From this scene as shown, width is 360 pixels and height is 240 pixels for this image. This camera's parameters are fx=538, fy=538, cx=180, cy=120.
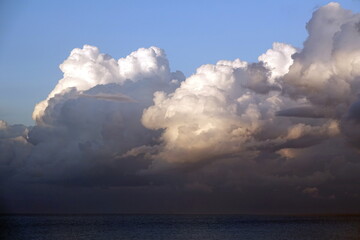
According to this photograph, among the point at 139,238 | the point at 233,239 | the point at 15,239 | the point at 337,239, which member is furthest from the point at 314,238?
the point at 15,239

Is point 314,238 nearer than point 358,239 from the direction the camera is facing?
No

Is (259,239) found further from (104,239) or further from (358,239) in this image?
(104,239)

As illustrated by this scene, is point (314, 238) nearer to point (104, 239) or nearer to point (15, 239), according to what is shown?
point (104, 239)

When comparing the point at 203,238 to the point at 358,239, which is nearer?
the point at 358,239

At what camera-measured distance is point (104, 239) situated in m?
154

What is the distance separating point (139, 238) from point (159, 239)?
650cm

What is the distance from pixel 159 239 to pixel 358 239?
5572 cm

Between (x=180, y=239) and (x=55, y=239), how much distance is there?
3582 centimetres

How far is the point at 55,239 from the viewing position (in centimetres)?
15362

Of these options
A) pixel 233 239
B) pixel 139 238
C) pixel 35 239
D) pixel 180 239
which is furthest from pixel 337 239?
pixel 35 239

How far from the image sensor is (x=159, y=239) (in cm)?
15612

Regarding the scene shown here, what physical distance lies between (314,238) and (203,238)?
107 feet

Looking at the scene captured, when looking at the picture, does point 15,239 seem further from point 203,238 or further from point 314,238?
point 314,238

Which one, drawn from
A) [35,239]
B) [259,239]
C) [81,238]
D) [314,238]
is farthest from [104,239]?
[314,238]
